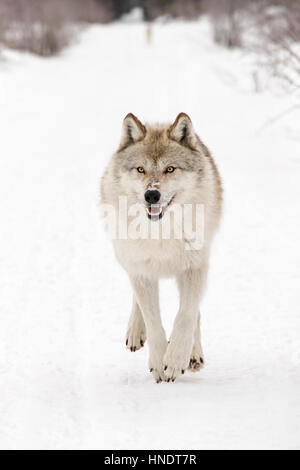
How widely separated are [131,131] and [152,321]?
1.22 m

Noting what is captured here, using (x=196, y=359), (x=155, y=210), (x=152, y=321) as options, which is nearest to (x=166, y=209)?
(x=155, y=210)

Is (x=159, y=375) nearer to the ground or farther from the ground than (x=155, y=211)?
nearer to the ground

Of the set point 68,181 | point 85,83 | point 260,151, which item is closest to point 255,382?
point 68,181

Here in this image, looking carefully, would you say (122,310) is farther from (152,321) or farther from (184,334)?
(184,334)

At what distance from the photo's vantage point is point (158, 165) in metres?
3.19

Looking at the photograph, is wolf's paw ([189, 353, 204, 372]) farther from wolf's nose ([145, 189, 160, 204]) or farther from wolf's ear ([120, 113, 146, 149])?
wolf's ear ([120, 113, 146, 149])

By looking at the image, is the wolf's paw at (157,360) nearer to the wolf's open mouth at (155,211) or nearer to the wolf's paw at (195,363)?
the wolf's paw at (195,363)

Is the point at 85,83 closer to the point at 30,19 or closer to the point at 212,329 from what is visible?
the point at 30,19

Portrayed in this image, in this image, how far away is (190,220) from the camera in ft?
10.9

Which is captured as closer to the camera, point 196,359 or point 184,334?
point 184,334

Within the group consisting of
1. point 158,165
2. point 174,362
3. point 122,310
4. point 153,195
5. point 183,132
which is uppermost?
point 183,132

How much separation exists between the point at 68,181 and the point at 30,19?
1886 centimetres
